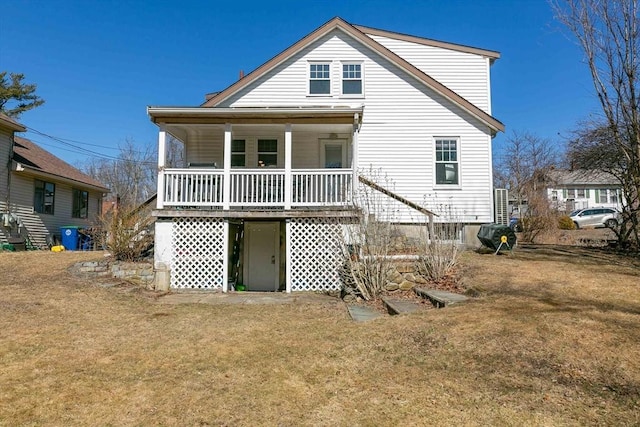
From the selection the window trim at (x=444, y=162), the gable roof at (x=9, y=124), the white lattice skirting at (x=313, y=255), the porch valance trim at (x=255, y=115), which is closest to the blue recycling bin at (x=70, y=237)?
the gable roof at (x=9, y=124)

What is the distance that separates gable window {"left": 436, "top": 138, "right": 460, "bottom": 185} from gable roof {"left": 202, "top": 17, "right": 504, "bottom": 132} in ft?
4.86

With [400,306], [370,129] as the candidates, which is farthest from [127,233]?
[370,129]

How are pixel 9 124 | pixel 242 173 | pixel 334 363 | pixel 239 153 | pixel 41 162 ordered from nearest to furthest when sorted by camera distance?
1. pixel 334 363
2. pixel 242 173
3. pixel 239 153
4. pixel 9 124
5. pixel 41 162

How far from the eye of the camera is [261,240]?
12164mm

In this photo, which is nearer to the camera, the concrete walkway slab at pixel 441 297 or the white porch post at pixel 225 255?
the concrete walkway slab at pixel 441 297

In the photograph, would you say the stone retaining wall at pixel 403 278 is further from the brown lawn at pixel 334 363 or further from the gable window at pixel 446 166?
the gable window at pixel 446 166

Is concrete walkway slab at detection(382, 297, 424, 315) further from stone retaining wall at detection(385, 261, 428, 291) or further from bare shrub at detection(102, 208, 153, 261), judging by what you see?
bare shrub at detection(102, 208, 153, 261)

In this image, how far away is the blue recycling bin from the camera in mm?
18016

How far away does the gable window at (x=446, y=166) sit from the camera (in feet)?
44.5

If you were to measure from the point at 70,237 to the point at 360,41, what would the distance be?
15.0 meters

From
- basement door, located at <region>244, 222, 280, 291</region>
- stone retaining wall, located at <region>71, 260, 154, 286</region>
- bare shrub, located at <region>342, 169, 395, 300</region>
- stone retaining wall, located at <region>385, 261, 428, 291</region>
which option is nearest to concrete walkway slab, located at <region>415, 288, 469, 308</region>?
stone retaining wall, located at <region>385, 261, 428, 291</region>

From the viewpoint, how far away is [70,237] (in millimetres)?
18062

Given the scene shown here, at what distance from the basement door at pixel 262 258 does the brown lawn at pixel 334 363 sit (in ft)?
15.3

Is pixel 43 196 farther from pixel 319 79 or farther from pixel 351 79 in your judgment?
pixel 351 79
